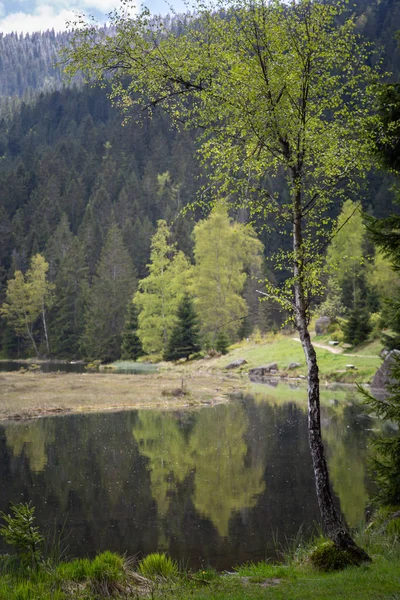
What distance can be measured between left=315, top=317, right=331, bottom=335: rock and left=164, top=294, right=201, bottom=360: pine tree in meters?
11.2

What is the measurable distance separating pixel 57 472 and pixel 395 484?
9908 mm

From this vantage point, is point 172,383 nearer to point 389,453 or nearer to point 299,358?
point 299,358

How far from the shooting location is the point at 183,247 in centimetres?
8794

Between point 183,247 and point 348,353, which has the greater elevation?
point 183,247

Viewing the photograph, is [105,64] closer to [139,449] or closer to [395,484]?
[395,484]

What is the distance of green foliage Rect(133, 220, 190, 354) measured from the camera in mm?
57875

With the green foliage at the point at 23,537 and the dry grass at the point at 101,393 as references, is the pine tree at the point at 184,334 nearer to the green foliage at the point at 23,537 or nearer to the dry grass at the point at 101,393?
the dry grass at the point at 101,393

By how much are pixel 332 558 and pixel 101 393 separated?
82.3 feet

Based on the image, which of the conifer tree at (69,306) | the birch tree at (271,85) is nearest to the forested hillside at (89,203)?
the conifer tree at (69,306)

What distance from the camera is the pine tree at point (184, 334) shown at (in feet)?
175

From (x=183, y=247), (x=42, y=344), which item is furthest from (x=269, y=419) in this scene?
(x=183, y=247)

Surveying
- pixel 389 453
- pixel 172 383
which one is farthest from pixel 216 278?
pixel 389 453

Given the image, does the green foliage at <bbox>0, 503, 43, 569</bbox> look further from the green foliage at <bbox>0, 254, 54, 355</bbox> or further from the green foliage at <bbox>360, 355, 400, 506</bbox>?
Answer: the green foliage at <bbox>0, 254, 54, 355</bbox>

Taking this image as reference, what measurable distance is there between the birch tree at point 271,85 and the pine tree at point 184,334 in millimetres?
43591
